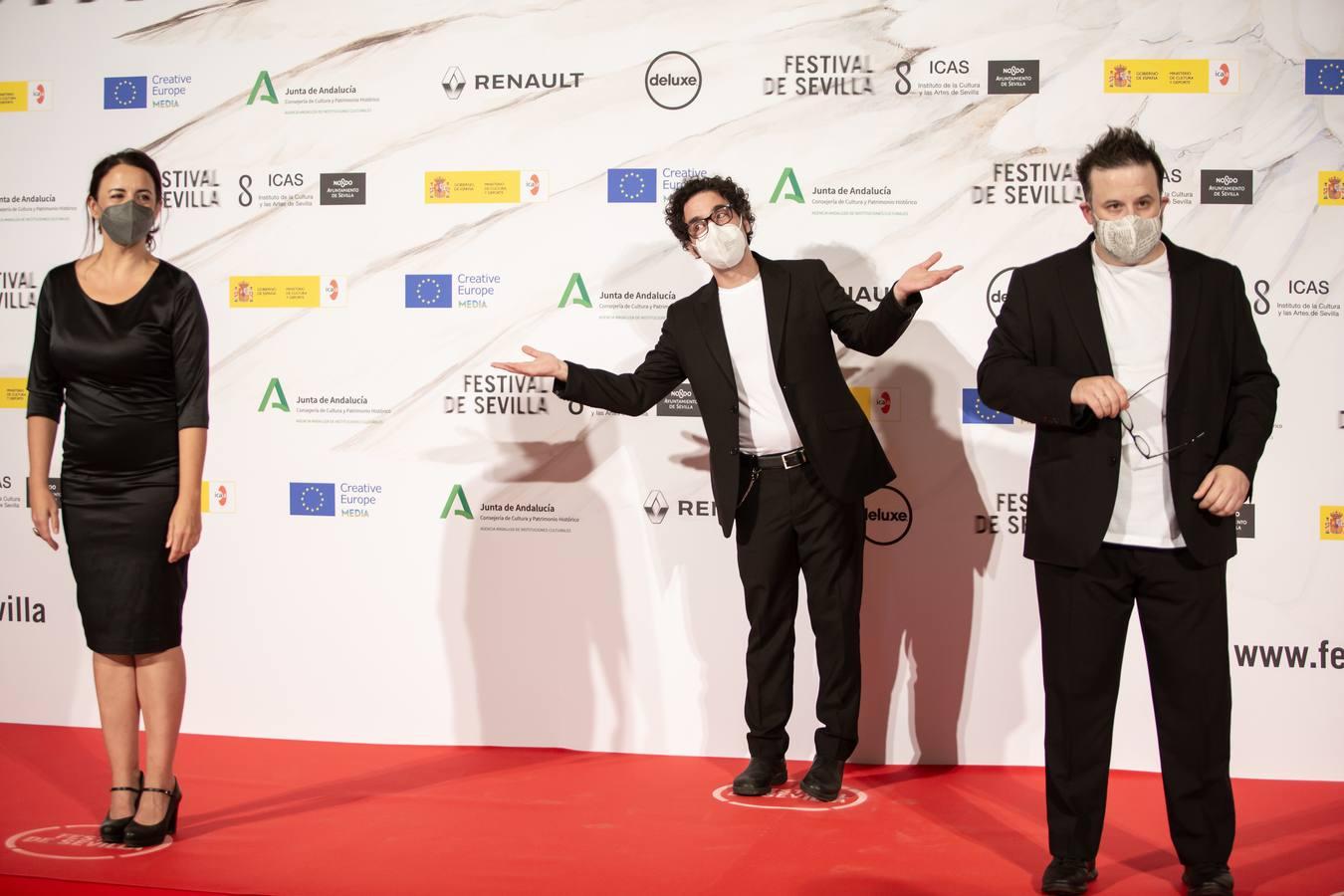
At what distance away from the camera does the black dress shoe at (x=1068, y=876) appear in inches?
102

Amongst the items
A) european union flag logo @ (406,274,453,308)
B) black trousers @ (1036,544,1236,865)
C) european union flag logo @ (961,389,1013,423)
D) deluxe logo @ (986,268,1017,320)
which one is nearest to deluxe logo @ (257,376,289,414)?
european union flag logo @ (406,274,453,308)

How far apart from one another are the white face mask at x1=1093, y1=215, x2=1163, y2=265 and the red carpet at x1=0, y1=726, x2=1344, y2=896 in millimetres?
1431

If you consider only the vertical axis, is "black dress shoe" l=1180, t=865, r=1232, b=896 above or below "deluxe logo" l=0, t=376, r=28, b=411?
below

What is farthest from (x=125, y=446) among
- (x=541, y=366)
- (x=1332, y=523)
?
(x=1332, y=523)

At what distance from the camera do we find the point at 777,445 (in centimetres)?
339

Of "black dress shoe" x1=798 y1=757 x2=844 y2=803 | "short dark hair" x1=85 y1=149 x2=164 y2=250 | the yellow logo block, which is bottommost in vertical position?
"black dress shoe" x1=798 y1=757 x2=844 y2=803

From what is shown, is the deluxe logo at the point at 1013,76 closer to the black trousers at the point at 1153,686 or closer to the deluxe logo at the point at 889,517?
the deluxe logo at the point at 889,517

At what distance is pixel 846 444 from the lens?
10.9 feet

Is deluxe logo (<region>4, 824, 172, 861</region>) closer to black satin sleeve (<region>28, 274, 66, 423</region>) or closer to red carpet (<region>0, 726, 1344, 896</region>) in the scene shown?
red carpet (<region>0, 726, 1344, 896</region>)

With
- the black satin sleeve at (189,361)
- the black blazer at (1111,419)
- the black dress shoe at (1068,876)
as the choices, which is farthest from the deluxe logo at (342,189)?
the black dress shoe at (1068,876)

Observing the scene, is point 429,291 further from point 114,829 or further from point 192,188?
point 114,829

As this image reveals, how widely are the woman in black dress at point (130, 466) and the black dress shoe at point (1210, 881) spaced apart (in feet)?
7.95

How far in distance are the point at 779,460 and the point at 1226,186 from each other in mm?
1724

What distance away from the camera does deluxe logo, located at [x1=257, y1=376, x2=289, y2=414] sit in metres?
4.19
